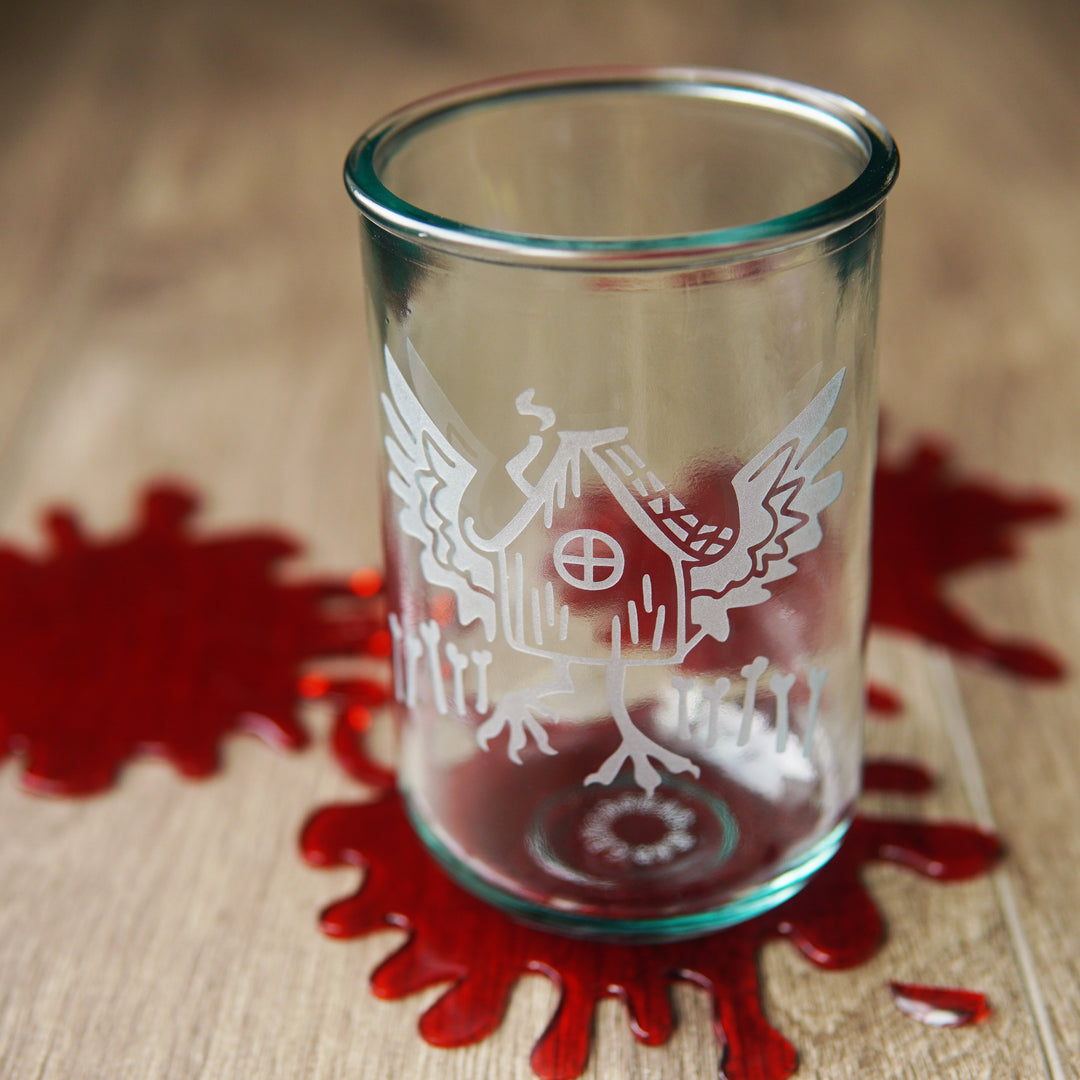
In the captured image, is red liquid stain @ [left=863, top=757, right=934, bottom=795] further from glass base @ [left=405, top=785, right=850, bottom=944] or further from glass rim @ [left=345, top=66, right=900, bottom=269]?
glass rim @ [left=345, top=66, right=900, bottom=269]

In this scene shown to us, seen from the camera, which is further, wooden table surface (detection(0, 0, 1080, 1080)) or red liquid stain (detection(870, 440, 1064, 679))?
red liquid stain (detection(870, 440, 1064, 679))

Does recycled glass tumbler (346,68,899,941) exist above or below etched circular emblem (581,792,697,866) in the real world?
above

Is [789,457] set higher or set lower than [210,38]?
higher

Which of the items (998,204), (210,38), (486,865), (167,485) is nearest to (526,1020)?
(486,865)

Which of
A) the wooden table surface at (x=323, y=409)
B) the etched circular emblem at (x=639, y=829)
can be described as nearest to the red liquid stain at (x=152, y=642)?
the wooden table surface at (x=323, y=409)

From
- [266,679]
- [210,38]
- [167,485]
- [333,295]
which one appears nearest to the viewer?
[266,679]

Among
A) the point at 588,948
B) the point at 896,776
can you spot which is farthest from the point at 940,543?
the point at 588,948

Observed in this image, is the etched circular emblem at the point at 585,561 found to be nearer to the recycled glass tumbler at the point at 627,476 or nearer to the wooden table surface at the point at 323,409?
the recycled glass tumbler at the point at 627,476

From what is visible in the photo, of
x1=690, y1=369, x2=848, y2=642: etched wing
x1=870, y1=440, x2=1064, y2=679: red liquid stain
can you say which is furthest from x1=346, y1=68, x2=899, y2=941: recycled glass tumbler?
x1=870, y1=440, x2=1064, y2=679: red liquid stain

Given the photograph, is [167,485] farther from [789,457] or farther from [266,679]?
[789,457]
